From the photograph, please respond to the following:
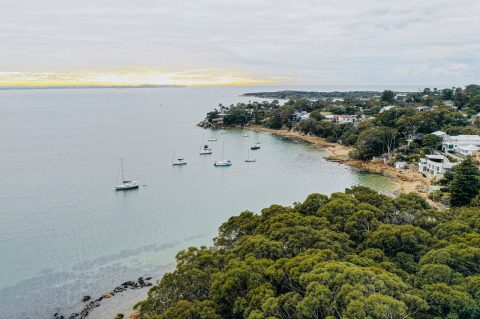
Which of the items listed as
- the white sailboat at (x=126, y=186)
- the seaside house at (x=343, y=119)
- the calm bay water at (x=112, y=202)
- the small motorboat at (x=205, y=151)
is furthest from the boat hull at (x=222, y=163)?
the seaside house at (x=343, y=119)

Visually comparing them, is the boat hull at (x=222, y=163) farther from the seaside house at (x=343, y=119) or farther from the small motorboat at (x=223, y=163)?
the seaside house at (x=343, y=119)

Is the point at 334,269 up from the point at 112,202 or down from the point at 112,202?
up

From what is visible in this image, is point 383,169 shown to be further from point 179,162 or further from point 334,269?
point 334,269

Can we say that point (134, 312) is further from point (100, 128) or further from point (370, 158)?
point (100, 128)

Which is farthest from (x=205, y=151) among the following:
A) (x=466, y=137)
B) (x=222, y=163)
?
(x=466, y=137)

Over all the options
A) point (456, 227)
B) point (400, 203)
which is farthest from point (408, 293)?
point (400, 203)

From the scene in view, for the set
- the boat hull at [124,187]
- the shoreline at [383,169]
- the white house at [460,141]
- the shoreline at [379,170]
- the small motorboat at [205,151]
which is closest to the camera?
the shoreline at [379,170]

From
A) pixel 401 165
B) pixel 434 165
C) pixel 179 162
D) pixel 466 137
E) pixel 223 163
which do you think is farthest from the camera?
pixel 179 162
